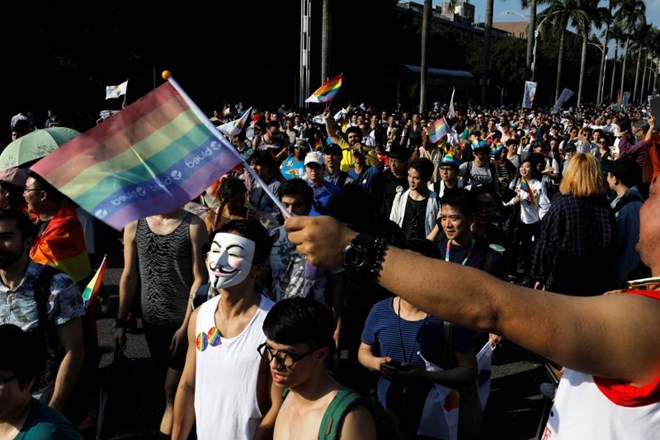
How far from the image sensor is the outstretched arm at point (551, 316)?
156 centimetres

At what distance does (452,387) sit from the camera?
352 centimetres

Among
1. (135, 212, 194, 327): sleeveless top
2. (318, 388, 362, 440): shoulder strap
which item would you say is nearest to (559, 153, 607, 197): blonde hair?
(135, 212, 194, 327): sleeveless top

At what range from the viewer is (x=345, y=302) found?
4875 mm

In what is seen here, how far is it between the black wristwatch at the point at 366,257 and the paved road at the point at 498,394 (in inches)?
122

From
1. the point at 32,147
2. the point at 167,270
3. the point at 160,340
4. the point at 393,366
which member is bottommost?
the point at 160,340

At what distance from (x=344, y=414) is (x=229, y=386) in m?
0.93

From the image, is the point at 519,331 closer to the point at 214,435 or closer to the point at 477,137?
the point at 214,435

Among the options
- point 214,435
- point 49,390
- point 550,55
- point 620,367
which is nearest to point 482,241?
point 214,435

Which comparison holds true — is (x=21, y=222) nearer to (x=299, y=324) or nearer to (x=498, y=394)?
(x=299, y=324)

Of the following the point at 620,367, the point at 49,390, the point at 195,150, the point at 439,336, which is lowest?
the point at 49,390

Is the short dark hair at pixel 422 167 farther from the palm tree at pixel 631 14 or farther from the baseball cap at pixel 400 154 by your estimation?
the palm tree at pixel 631 14

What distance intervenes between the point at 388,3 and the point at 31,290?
4871cm

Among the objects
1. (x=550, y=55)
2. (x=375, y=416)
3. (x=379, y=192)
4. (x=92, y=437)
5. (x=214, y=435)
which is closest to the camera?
(x=375, y=416)

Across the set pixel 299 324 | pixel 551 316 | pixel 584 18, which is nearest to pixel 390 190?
pixel 299 324
